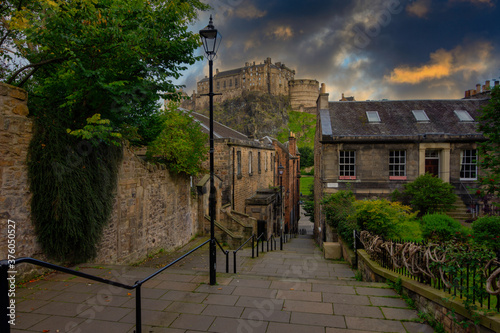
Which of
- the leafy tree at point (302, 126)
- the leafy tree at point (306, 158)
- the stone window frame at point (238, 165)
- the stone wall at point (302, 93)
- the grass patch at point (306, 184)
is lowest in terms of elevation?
the grass patch at point (306, 184)

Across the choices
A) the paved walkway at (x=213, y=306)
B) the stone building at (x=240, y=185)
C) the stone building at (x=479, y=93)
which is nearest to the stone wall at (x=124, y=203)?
the paved walkway at (x=213, y=306)

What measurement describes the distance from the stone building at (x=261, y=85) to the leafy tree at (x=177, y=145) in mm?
86211

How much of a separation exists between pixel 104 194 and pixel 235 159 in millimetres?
12285

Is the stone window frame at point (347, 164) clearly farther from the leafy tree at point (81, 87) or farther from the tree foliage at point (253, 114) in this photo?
the tree foliage at point (253, 114)

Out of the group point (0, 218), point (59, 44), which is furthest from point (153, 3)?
point (0, 218)

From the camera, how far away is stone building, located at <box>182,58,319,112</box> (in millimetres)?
100125

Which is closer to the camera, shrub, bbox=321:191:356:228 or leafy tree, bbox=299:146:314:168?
shrub, bbox=321:191:356:228

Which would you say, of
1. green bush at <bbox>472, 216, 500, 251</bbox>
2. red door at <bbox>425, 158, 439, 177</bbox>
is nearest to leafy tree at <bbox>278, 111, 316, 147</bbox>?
red door at <bbox>425, 158, 439, 177</bbox>

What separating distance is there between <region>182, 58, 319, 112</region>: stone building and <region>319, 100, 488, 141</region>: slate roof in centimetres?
8048

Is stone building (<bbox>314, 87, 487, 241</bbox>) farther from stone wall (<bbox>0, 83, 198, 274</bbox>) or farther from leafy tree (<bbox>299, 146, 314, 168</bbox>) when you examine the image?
leafy tree (<bbox>299, 146, 314, 168</bbox>)

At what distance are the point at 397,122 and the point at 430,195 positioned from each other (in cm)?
573

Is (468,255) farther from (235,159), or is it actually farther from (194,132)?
(235,159)

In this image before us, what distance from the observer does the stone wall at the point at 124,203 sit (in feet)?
19.6

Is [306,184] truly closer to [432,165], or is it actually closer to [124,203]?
[432,165]
